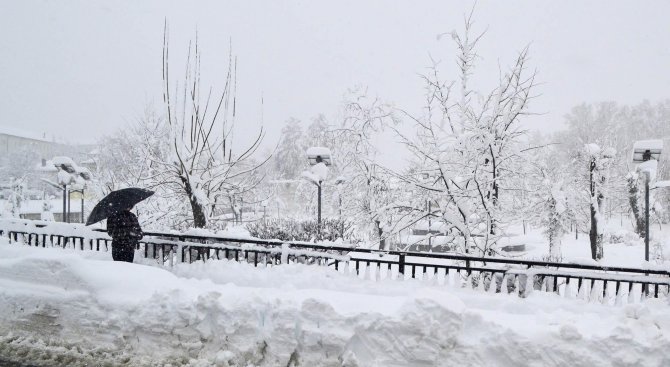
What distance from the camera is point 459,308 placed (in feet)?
16.3

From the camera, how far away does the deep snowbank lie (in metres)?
4.73

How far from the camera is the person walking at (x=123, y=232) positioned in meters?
A: 8.39

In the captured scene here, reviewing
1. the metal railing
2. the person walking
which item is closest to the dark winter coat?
the person walking

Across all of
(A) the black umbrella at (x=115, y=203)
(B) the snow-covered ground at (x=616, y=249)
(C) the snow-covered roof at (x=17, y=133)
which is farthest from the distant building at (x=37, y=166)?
(B) the snow-covered ground at (x=616, y=249)

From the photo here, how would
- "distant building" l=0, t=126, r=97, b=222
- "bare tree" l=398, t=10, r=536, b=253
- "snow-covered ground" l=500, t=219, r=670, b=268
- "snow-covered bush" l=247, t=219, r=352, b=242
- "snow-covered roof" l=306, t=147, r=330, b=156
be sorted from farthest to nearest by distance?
"distant building" l=0, t=126, r=97, b=222, "snow-covered ground" l=500, t=219, r=670, b=268, "snow-covered bush" l=247, t=219, r=352, b=242, "snow-covered roof" l=306, t=147, r=330, b=156, "bare tree" l=398, t=10, r=536, b=253

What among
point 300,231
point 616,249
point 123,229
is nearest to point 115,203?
point 123,229

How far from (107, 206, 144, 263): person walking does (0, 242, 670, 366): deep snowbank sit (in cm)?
184

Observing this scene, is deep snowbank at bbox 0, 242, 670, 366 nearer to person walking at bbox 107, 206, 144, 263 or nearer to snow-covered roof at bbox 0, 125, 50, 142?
person walking at bbox 107, 206, 144, 263

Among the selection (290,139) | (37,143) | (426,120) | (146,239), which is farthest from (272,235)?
(37,143)

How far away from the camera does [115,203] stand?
8.02m

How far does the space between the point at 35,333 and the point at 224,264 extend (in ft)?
10.5

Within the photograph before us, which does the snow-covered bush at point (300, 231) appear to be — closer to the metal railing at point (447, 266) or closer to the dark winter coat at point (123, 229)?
the metal railing at point (447, 266)

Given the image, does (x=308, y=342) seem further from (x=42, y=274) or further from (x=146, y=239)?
(x=146, y=239)

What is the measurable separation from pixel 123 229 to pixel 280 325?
482 centimetres
